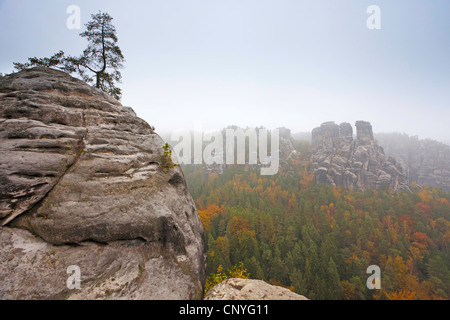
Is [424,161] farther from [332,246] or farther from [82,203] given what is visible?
[82,203]

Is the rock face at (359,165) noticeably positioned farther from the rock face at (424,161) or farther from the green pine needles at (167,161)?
the green pine needles at (167,161)

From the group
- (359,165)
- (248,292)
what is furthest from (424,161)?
(248,292)

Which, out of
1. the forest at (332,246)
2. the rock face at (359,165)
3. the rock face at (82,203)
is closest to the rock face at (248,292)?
the rock face at (82,203)

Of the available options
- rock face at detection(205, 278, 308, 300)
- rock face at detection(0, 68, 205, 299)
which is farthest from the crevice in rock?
rock face at detection(205, 278, 308, 300)

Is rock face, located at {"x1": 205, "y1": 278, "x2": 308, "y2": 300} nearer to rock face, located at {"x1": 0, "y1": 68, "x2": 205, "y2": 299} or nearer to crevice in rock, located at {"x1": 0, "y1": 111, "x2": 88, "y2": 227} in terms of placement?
rock face, located at {"x1": 0, "y1": 68, "x2": 205, "y2": 299}

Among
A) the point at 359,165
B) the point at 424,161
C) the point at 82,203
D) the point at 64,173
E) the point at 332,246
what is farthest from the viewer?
the point at 424,161

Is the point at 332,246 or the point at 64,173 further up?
the point at 64,173

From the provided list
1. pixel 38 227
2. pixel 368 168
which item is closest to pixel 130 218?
pixel 38 227

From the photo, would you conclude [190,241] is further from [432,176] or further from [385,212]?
[432,176]
